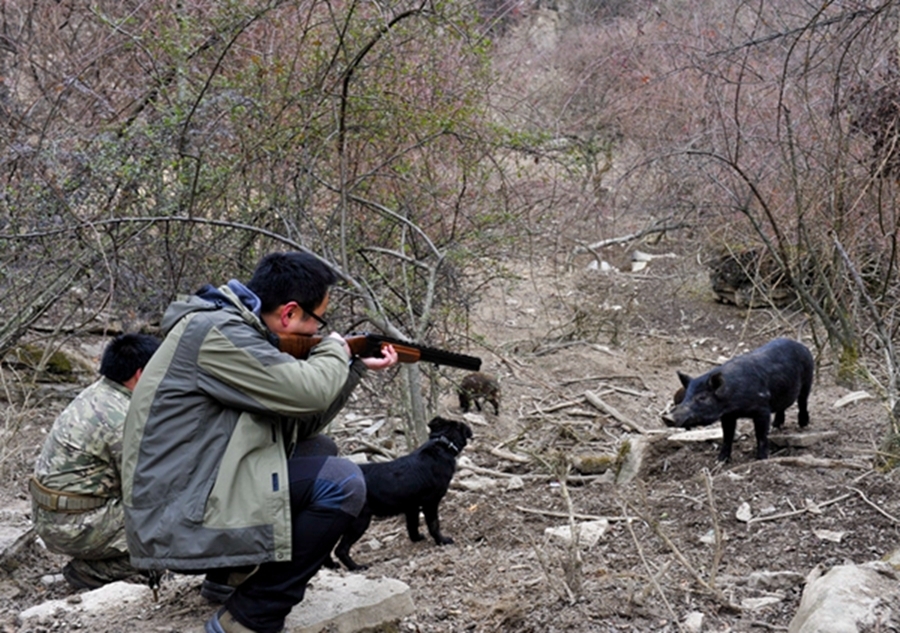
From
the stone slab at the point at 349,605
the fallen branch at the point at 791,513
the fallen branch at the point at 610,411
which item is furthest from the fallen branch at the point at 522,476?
the stone slab at the point at 349,605

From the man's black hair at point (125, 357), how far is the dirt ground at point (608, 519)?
1.46 m

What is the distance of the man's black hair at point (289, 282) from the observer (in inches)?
160

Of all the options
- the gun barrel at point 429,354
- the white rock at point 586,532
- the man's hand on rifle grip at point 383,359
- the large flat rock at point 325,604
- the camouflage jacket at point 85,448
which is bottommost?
the white rock at point 586,532

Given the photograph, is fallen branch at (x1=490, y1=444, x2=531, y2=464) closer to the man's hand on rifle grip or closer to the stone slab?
the stone slab

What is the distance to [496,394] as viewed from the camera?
36.1ft

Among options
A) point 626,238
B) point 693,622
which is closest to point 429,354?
point 693,622

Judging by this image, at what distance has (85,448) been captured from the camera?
578cm

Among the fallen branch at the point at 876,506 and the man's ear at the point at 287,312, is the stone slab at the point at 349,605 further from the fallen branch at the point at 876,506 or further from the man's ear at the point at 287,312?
the fallen branch at the point at 876,506

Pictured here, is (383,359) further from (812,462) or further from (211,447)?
(812,462)

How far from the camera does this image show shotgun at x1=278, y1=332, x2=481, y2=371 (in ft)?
13.4

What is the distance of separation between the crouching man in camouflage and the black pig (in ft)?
13.6

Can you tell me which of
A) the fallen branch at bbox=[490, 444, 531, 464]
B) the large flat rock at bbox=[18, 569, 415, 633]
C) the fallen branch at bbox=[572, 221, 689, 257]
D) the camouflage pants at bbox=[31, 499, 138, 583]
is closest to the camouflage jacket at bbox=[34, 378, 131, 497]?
the camouflage pants at bbox=[31, 499, 138, 583]

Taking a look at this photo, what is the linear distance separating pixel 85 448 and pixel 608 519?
3.32 meters

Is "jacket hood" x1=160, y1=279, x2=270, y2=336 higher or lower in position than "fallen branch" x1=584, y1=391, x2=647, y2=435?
higher
